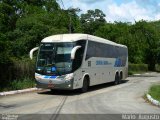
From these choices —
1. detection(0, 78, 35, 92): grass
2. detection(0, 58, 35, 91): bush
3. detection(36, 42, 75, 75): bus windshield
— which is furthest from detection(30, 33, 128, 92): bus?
detection(0, 58, 35, 91): bush

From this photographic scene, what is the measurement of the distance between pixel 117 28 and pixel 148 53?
25.9m

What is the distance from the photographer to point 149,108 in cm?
1636

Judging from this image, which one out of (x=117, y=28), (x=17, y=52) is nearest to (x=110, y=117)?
(x=17, y=52)

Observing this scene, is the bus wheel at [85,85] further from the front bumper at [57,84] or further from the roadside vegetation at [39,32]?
the roadside vegetation at [39,32]

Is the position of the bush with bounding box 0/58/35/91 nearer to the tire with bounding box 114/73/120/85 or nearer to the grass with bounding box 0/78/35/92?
the grass with bounding box 0/78/35/92

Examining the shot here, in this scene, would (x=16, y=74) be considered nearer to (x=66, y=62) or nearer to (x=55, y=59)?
(x=55, y=59)

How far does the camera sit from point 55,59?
72.5 ft

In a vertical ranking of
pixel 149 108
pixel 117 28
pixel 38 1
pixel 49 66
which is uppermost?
pixel 38 1

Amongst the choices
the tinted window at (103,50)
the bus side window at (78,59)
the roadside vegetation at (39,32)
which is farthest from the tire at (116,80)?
the bus side window at (78,59)

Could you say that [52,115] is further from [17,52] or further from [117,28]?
[117,28]

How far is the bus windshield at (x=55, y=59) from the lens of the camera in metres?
21.9

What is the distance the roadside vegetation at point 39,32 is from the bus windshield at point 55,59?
94.5 inches

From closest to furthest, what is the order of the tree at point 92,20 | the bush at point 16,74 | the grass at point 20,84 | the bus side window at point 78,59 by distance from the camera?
1. the bus side window at point 78,59
2. the grass at point 20,84
3. the bush at point 16,74
4. the tree at point 92,20

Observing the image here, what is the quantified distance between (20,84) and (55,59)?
12.8ft
